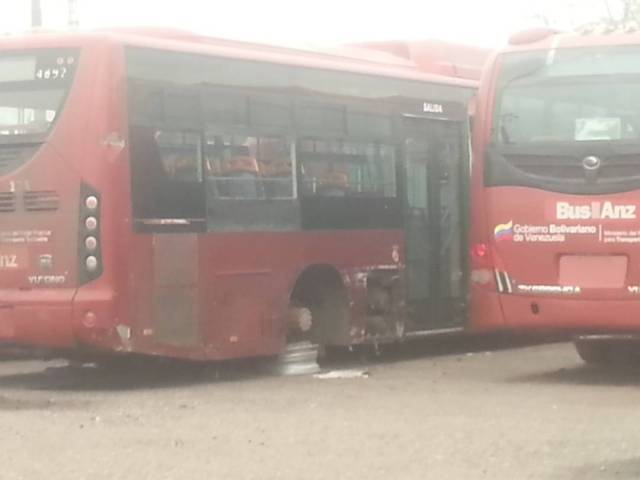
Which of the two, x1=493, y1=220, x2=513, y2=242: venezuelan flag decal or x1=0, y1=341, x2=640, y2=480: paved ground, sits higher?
x1=493, y1=220, x2=513, y2=242: venezuelan flag decal

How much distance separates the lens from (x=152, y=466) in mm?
10594

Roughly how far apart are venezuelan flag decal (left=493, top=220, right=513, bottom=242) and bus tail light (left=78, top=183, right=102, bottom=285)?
11.6ft

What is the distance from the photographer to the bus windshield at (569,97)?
15602mm

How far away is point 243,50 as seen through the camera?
16.4 metres

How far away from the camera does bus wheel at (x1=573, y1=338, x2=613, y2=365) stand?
17656 millimetres

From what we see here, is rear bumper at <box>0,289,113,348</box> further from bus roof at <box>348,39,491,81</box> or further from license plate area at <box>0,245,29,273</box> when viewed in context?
bus roof at <box>348,39,491,81</box>

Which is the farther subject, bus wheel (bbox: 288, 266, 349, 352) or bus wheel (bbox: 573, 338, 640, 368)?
bus wheel (bbox: 573, 338, 640, 368)

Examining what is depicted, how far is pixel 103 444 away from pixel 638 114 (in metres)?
6.15

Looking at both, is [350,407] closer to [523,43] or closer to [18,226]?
[18,226]

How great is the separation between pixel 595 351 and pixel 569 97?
9.96ft

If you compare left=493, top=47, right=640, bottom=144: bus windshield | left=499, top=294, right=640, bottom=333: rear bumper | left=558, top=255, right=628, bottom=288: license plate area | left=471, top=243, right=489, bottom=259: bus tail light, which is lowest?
left=499, top=294, right=640, bottom=333: rear bumper

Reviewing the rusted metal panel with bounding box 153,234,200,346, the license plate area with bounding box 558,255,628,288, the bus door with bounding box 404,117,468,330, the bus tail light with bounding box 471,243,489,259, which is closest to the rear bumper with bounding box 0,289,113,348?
the rusted metal panel with bounding box 153,234,200,346

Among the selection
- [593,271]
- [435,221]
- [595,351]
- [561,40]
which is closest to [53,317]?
[593,271]

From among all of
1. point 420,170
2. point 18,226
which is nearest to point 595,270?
point 420,170
